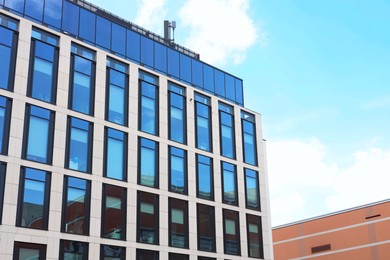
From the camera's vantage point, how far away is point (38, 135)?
33.4m

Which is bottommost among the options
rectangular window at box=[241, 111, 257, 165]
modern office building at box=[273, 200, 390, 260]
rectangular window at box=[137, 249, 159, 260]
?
rectangular window at box=[137, 249, 159, 260]

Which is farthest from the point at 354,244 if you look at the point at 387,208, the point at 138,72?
the point at 138,72

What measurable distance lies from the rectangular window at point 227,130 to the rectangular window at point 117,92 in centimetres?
Answer: 923

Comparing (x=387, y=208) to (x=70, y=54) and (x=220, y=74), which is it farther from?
(x=70, y=54)

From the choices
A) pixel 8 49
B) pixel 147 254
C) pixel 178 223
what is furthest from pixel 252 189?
pixel 8 49

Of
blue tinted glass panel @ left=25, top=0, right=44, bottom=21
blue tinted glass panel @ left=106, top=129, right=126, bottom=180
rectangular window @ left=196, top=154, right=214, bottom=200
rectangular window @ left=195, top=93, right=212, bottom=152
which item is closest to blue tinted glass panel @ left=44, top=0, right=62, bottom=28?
blue tinted glass panel @ left=25, top=0, right=44, bottom=21

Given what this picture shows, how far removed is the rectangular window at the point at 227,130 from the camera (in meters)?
44.5

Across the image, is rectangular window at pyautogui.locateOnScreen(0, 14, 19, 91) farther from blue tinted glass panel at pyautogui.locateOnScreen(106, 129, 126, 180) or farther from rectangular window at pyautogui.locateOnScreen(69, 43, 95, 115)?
blue tinted glass panel at pyautogui.locateOnScreen(106, 129, 126, 180)

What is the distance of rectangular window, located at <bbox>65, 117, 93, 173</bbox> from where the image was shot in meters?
34.6

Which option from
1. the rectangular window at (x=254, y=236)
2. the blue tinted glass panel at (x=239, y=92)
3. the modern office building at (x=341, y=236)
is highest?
the blue tinted glass panel at (x=239, y=92)

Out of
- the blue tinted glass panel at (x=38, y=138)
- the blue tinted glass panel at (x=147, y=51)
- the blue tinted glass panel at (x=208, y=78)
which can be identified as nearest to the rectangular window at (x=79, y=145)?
the blue tinted glass panel at (x=38, y=138)

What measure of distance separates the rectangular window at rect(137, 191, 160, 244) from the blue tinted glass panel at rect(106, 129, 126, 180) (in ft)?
6.81

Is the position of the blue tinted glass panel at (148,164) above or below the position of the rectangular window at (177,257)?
above

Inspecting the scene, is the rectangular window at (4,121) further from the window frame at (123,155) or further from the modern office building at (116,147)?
the window frame at (123,155)
